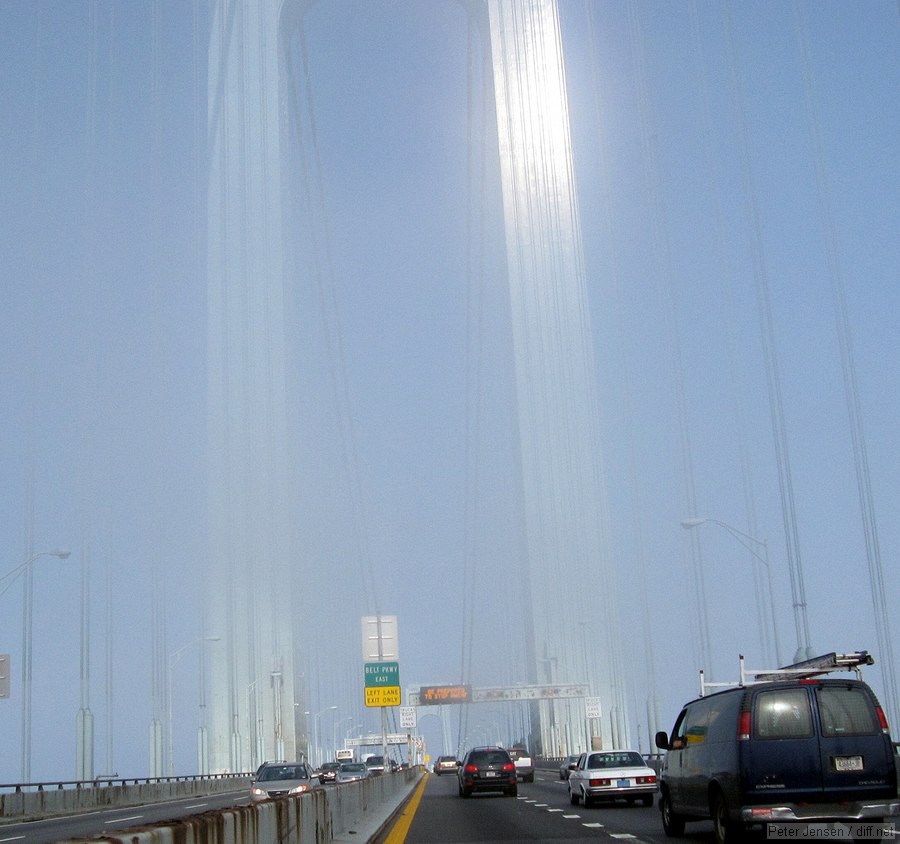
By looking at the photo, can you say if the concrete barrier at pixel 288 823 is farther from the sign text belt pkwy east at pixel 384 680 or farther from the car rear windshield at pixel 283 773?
the sign text belt pkwy east at pixel 384 680

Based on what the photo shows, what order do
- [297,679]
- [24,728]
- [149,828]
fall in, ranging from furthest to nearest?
[297,679]
[24,728]
[149,828]

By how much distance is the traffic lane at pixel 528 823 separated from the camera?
55.0 ft

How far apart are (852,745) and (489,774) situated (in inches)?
846

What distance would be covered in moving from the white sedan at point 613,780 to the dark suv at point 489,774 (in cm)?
598

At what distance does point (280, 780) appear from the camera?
29719mm

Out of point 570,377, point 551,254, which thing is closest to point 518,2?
point 551,254

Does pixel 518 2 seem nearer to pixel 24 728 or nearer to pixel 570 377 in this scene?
pixel 570 377

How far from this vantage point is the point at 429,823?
21359 millimetres

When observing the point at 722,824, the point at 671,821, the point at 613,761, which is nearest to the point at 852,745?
the point at 722,824

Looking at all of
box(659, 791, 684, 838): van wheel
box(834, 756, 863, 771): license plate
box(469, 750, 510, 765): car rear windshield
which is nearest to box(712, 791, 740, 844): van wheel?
box(834, 756, 863, 771): license plate

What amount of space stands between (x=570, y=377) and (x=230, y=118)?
29.6m

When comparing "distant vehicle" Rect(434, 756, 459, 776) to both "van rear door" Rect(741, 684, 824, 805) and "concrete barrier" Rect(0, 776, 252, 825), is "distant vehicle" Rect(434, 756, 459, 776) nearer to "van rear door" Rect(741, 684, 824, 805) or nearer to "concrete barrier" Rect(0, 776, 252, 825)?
"concrete barrier" Rect(0, 776, 252, 825)

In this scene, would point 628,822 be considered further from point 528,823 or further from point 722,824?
point 722,824

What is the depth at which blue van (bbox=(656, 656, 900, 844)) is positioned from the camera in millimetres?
13016
